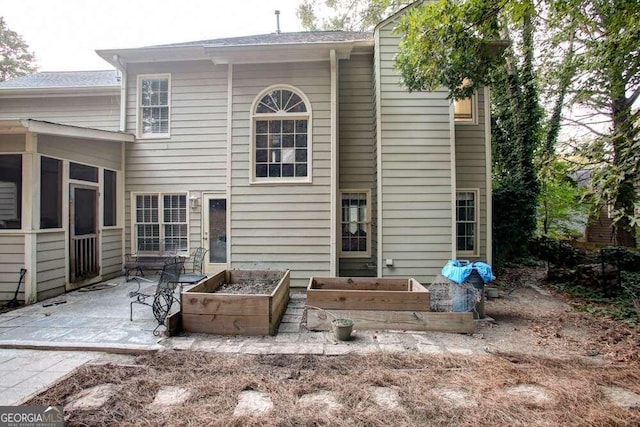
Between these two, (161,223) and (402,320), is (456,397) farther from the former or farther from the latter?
(161,223)

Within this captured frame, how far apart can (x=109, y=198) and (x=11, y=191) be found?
1876mm

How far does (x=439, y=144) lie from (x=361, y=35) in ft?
12.1

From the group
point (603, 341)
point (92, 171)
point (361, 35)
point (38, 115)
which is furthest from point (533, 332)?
point (38, 115)

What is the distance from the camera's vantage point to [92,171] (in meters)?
6.55

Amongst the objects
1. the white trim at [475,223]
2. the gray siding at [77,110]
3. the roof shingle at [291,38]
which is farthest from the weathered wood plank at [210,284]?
the roof shingle at [291,38]

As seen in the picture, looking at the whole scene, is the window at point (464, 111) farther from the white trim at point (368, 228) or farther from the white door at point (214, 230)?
the white door at point (214, 230)

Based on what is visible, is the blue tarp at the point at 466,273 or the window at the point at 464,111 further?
the window at the point at 464,111

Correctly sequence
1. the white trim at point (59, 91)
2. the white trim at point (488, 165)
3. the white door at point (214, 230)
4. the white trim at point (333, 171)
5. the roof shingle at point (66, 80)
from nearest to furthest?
the white trim at point (333, 171), the white trim at point (488, 165), the white door at point (214, 230), the white trim at point (59, 91), the roof shingle at point (66, 80)

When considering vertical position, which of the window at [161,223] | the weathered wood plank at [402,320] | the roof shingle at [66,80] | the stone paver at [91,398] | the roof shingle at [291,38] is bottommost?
the stone paver at [91,398]

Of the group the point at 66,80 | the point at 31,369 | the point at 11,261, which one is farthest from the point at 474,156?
the point at 66,80

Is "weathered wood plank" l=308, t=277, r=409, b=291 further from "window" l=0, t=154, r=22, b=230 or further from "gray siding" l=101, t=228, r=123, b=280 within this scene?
"window" l=0, t=154, r=22, b=230

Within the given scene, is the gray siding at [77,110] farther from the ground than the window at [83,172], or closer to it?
farther from the ground

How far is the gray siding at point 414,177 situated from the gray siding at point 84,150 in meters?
6.07

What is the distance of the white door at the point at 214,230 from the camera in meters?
7.10
